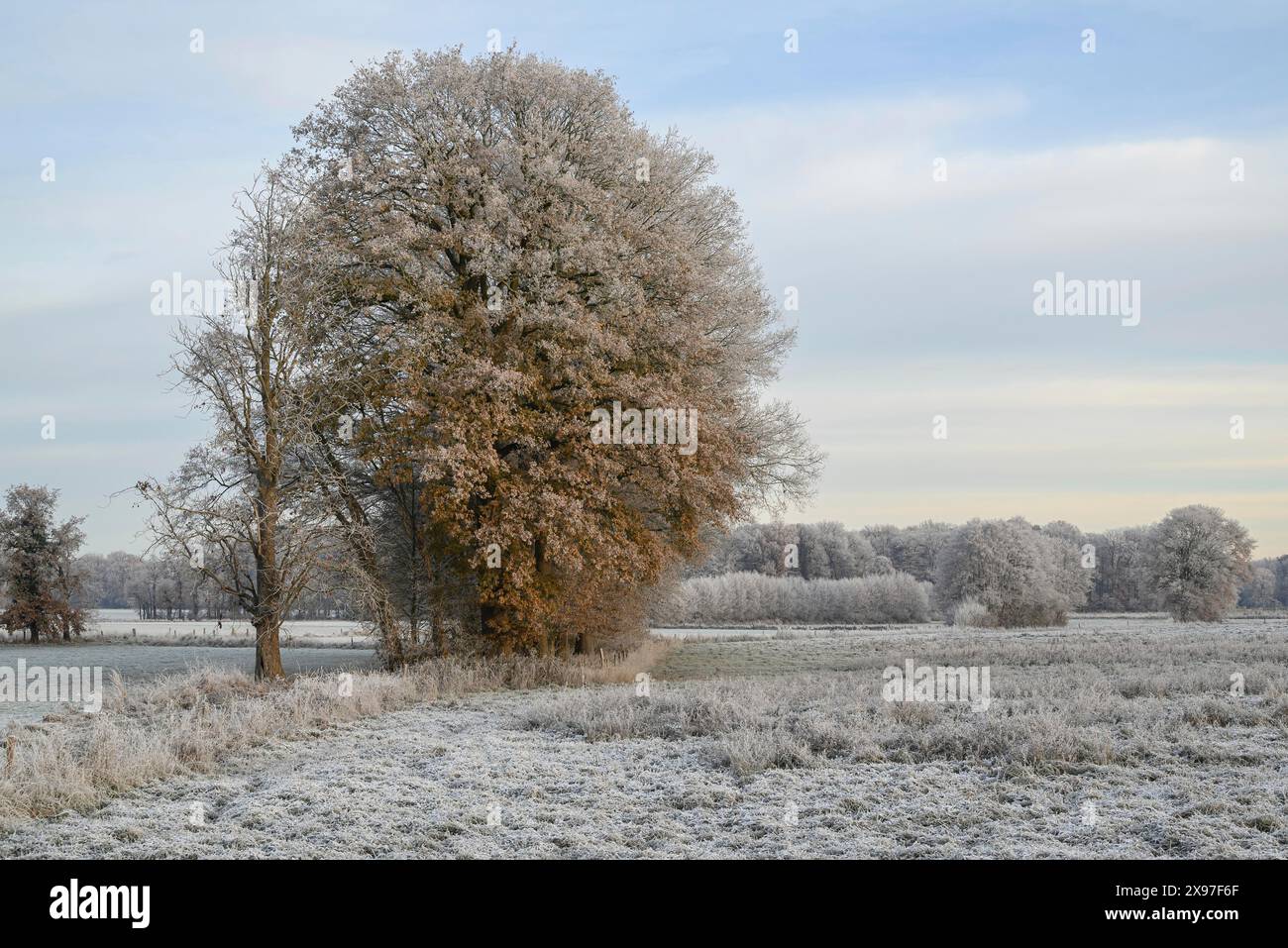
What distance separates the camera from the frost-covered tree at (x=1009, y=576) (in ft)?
208

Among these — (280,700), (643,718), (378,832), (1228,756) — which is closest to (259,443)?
(280,700)

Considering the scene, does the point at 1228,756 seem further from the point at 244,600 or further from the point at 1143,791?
the point at 244,600

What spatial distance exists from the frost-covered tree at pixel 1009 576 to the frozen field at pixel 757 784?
153 feet

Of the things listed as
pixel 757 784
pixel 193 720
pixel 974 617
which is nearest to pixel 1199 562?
pixel 974 617

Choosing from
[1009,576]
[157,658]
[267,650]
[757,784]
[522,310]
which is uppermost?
[522,310]

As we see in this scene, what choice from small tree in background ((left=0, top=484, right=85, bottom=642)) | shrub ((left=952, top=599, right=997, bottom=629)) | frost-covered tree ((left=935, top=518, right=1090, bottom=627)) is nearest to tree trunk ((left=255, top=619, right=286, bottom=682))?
small tree in background ((left=0, top=484, right=85, bottom=642))

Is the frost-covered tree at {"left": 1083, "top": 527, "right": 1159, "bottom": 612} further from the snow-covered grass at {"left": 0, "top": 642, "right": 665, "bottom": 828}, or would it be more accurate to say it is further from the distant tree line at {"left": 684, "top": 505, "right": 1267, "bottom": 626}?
the snow-covered grass at {"left": 0, "top": 642, "right": 665, "bottom": 828}

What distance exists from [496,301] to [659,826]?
17306 millimetres

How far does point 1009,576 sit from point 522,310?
51.0m

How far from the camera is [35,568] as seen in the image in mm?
47125

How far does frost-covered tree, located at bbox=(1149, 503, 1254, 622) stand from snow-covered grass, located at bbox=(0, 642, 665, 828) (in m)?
53.2

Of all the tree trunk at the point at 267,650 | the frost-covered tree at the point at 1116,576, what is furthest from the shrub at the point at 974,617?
the tree trunk at the point at 267,650

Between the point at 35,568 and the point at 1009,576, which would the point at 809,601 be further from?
the point at 35,568
